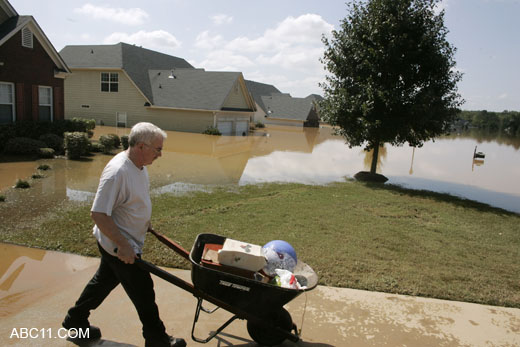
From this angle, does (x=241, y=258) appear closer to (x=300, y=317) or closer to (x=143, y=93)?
(x=300, y=317)

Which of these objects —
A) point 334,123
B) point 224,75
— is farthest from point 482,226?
point 224,75

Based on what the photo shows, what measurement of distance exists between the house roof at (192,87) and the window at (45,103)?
13198 millimetres

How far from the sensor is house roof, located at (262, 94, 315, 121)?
53.2 m

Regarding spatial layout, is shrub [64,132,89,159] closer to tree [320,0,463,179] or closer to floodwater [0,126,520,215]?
floodwater [0,126,520,215]

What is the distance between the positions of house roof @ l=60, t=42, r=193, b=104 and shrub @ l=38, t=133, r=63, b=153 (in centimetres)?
1579

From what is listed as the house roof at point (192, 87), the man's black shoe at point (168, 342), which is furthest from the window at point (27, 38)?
the man's black shoe at point (168, 342)

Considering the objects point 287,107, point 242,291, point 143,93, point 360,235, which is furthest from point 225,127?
point 242,291

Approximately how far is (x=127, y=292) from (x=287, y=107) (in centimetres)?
5279

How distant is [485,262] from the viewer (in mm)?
6418

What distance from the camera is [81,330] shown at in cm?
343

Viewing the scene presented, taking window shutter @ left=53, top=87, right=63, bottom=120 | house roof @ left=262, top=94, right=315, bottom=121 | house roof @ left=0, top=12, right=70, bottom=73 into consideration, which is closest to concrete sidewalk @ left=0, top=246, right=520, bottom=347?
house roof @ left=0, top=12, right=70, bottom=73

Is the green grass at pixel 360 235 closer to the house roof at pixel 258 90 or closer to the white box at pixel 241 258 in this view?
the white box at pixel 241 258

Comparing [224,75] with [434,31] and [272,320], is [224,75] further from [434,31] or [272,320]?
[272,320]

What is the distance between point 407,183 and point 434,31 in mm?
6752
